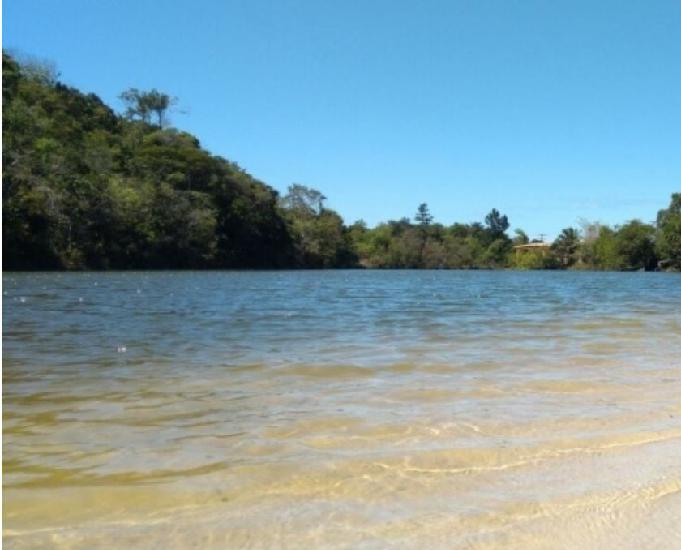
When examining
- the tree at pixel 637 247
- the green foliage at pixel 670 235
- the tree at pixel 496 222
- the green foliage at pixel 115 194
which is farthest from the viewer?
the tree at pixel 496 222

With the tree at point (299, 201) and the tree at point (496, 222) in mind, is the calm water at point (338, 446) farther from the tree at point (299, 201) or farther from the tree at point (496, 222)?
the tree at point (496, 222)

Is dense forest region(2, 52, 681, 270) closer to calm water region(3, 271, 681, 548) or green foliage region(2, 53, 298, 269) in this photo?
green foliage region(2, 53, 298, 269)

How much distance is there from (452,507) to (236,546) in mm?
940

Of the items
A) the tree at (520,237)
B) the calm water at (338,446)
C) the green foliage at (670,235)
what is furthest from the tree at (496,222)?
the calm water at (338,446)

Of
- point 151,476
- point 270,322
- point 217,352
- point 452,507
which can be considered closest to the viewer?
point 452,507

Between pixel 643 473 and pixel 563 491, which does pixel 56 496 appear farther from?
pixel 643 473

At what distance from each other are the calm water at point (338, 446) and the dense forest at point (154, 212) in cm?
3501

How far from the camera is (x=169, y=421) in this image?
4.57 meters

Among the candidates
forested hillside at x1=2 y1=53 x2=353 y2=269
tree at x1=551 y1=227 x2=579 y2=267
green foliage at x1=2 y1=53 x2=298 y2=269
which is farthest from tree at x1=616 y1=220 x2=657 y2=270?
green foliage at x1=2 y1=53 x2=298 y2=269

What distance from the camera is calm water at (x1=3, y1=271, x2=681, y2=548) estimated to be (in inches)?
108

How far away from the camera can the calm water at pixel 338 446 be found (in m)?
2.73

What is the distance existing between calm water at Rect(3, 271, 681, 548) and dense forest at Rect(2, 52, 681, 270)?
115ft

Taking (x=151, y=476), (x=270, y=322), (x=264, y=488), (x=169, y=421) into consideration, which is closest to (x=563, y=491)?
(x=264, y=488)

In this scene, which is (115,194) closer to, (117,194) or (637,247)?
(117,194)
